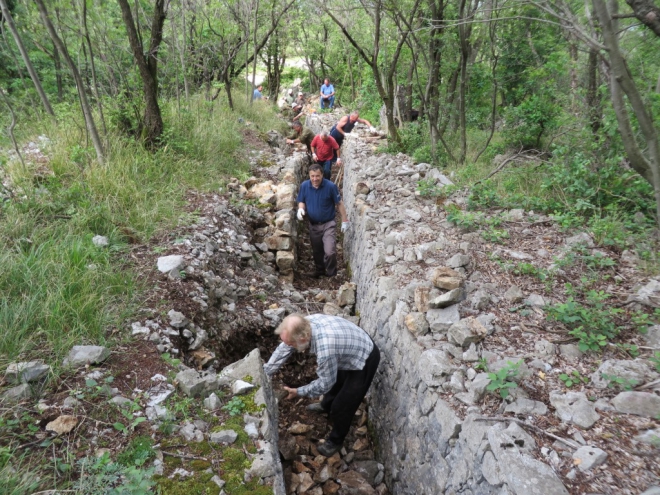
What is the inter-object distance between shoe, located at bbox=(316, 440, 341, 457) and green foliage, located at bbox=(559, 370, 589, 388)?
2064mm

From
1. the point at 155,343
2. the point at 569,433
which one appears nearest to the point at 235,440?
the point at 155,343

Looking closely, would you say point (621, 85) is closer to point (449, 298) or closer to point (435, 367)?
point (449, 298)

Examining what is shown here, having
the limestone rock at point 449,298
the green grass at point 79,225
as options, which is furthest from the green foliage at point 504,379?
the green grass at point 79,225

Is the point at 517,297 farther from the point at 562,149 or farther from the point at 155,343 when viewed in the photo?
the point at 155,343

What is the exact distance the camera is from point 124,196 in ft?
14.4

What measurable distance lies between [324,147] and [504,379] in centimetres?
679

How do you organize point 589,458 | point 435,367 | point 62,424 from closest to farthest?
point 589,458
point 62,424
point 435,367

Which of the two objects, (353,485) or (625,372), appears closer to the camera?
(625,372)

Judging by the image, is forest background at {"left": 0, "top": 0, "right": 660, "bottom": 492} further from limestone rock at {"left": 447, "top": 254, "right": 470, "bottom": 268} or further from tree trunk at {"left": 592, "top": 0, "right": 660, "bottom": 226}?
limestone rock at {"left": 447, "top": 254, "right": 470, "bottom": 268}

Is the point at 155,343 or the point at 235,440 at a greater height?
the point at 155,343

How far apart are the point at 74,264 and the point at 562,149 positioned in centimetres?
548

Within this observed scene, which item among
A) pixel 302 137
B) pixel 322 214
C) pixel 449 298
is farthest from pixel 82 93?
pixel 302 137

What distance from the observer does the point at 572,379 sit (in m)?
2.31

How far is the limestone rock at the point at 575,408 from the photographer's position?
2.05m
